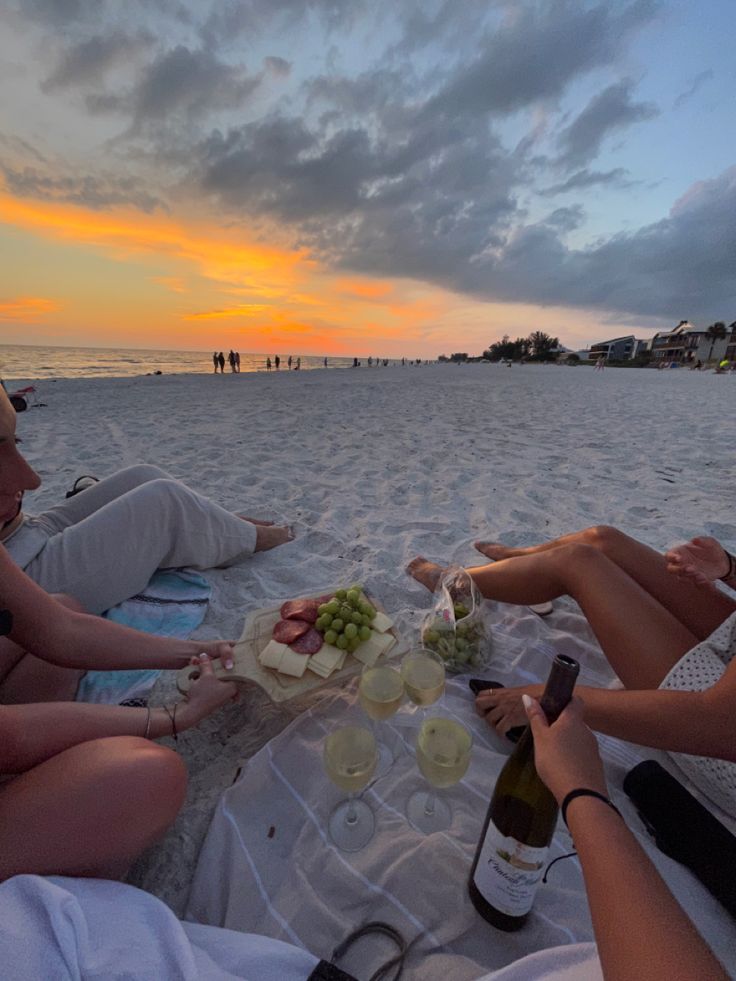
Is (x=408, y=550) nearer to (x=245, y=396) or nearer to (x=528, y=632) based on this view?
(x=528, y=632)

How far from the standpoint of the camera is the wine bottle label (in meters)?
1.00

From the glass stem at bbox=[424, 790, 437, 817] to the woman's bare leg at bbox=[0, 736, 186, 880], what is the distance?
0.84m

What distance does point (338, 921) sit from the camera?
118cm

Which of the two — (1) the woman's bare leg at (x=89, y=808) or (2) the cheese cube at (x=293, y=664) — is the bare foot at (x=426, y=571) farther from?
(1) the woman's bare leg at (x=89, y=808)

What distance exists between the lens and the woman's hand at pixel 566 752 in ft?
2.95

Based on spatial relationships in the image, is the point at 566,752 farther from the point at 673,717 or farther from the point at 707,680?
the point at 707,680

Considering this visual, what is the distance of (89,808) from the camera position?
1104 millimetres

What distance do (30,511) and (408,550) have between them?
10.9 ft

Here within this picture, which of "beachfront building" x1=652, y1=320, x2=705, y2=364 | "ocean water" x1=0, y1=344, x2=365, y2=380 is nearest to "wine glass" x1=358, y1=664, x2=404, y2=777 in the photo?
"ocean water" x1=0, y1=344, x2=365, y2=380

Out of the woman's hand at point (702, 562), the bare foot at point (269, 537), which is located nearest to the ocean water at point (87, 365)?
the bare foot at point (269, 537)

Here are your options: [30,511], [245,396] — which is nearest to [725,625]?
[30,511]

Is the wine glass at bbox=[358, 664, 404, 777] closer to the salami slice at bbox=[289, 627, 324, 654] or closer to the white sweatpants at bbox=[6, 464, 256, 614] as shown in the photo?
the salami slice at bbox=[289, 627, 324, 654]

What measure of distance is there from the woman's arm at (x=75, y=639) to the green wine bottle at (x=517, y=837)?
3.98ft

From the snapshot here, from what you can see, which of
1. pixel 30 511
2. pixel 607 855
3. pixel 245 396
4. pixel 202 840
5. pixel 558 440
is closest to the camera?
pixel 607 855
